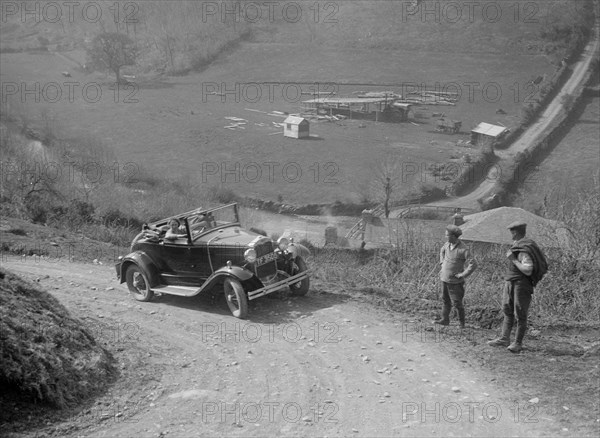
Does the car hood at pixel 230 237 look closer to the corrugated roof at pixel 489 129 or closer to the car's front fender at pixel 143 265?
the car's front fender at pixel 143 265

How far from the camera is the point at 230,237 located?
504 inches

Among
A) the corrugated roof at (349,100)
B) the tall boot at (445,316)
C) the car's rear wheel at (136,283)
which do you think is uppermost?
the corrugated roof at (349,100)

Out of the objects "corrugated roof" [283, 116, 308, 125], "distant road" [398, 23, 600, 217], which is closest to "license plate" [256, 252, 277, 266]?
"distant road" [398, 23, 600, 217]

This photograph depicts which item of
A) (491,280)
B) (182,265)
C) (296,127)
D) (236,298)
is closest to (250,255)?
(236,298)

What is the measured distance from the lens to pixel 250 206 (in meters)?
43.9

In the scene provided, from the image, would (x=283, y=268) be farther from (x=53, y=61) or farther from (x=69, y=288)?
(x=53, y=61)

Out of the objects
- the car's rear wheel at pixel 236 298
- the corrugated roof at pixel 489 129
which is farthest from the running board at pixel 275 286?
the corrugated roof at pixel 489 129

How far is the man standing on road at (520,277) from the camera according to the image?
9.28m

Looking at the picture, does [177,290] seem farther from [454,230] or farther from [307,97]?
[307,97]

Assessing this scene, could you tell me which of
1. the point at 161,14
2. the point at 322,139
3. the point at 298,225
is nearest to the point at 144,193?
the point at 298,225

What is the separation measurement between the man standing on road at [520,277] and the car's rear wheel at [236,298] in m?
4.23

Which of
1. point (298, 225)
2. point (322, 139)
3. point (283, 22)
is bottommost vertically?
point (298, 225)

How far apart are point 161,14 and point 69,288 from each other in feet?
202

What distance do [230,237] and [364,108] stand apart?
44938mm
